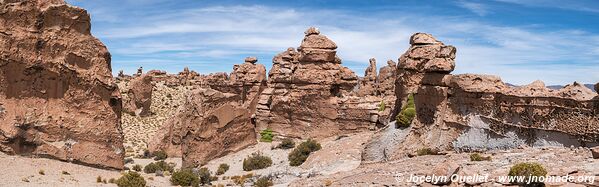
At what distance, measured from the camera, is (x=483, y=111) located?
70.2 feet

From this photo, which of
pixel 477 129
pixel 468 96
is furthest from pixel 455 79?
pixel 477 129

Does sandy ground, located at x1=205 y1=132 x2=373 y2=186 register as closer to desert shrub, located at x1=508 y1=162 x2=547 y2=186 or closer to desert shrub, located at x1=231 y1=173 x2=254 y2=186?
desert shrub, located at x1=231 y1=173 x2=254 y2=186

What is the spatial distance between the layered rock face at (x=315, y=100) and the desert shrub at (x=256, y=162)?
20.2 feet

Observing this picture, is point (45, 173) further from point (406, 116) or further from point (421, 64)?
point (421, 64)

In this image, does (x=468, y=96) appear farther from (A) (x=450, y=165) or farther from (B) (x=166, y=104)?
(B) (x=166, y=104)

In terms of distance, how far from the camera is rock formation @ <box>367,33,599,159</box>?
1797 cm

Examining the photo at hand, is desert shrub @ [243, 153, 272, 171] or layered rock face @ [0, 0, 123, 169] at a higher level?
layered rock face @ [0, 0, 123, 169]

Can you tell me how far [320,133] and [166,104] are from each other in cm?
3038

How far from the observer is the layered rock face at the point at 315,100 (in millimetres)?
36906

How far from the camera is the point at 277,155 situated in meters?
Answer: 35.2

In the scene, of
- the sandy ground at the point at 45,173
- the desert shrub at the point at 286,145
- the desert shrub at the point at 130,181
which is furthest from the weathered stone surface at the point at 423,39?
the sandy ground at the point at 45,173

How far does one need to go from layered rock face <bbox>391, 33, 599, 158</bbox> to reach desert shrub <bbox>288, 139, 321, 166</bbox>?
831 cm

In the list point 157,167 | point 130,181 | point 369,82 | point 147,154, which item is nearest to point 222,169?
point 157,167

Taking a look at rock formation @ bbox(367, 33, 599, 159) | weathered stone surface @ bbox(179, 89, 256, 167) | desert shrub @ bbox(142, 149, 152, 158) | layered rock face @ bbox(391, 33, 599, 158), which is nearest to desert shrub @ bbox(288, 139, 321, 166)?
weathered stone surface @ bbox(179, 89, 256, 167)
